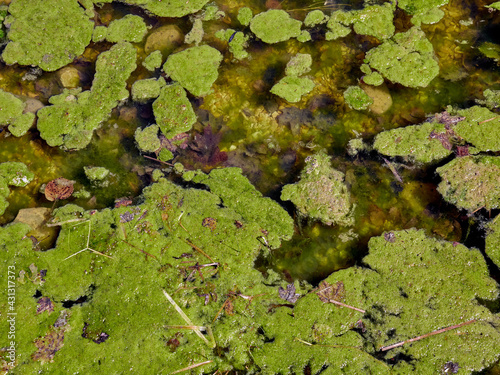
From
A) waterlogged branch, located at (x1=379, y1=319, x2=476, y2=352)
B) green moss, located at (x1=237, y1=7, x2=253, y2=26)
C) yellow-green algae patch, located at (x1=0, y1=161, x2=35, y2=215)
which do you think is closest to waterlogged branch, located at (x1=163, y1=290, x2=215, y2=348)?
waterlogged branch, located at (x1=379, y1=319, x2=476, y2=352)

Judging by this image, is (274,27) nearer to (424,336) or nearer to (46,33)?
(46,33)

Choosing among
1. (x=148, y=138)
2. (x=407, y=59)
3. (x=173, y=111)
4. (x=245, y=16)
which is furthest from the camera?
(x=245, y=16)

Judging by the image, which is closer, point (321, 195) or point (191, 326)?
point (191, 326)

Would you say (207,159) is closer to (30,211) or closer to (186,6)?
(30,211)

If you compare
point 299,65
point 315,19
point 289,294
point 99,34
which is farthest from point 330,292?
point 99,34

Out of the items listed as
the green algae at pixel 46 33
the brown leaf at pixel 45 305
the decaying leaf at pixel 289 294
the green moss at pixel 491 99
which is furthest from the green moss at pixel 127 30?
the green moss at pixel 491 99

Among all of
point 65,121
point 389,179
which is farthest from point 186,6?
point 389,179
